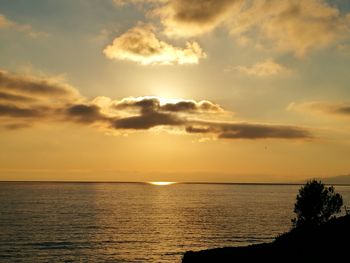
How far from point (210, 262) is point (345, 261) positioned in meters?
14.3

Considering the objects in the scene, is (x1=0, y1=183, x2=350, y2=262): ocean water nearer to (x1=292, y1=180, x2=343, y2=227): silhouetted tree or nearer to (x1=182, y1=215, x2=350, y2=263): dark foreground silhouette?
(x1=292, y1=180, x2=343, y2=227): silhouetted tree

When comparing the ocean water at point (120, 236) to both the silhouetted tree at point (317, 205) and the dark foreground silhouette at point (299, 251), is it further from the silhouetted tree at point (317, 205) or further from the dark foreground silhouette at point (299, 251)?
the dark foreground silhouette at point (299, 251)

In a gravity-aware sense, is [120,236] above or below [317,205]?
below

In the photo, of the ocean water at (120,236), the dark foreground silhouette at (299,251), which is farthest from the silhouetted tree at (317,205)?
the dark foreground silhouette at (299,251)

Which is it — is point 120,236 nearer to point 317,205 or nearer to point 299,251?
point 317,205

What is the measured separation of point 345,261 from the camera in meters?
39.0

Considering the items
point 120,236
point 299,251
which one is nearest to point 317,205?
point 299,251

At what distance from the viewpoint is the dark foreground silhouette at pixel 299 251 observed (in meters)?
42.2

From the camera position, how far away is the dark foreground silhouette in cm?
4216

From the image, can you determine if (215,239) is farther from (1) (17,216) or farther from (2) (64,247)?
(1) (17,216)

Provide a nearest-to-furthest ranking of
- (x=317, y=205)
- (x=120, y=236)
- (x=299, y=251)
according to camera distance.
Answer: (x=299, y=251), (x=317, y=205), (x=120, y=236)

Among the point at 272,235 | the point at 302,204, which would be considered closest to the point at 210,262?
the point at 302,204

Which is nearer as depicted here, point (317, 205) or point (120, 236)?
point (317, 205)

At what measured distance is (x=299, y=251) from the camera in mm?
44875
